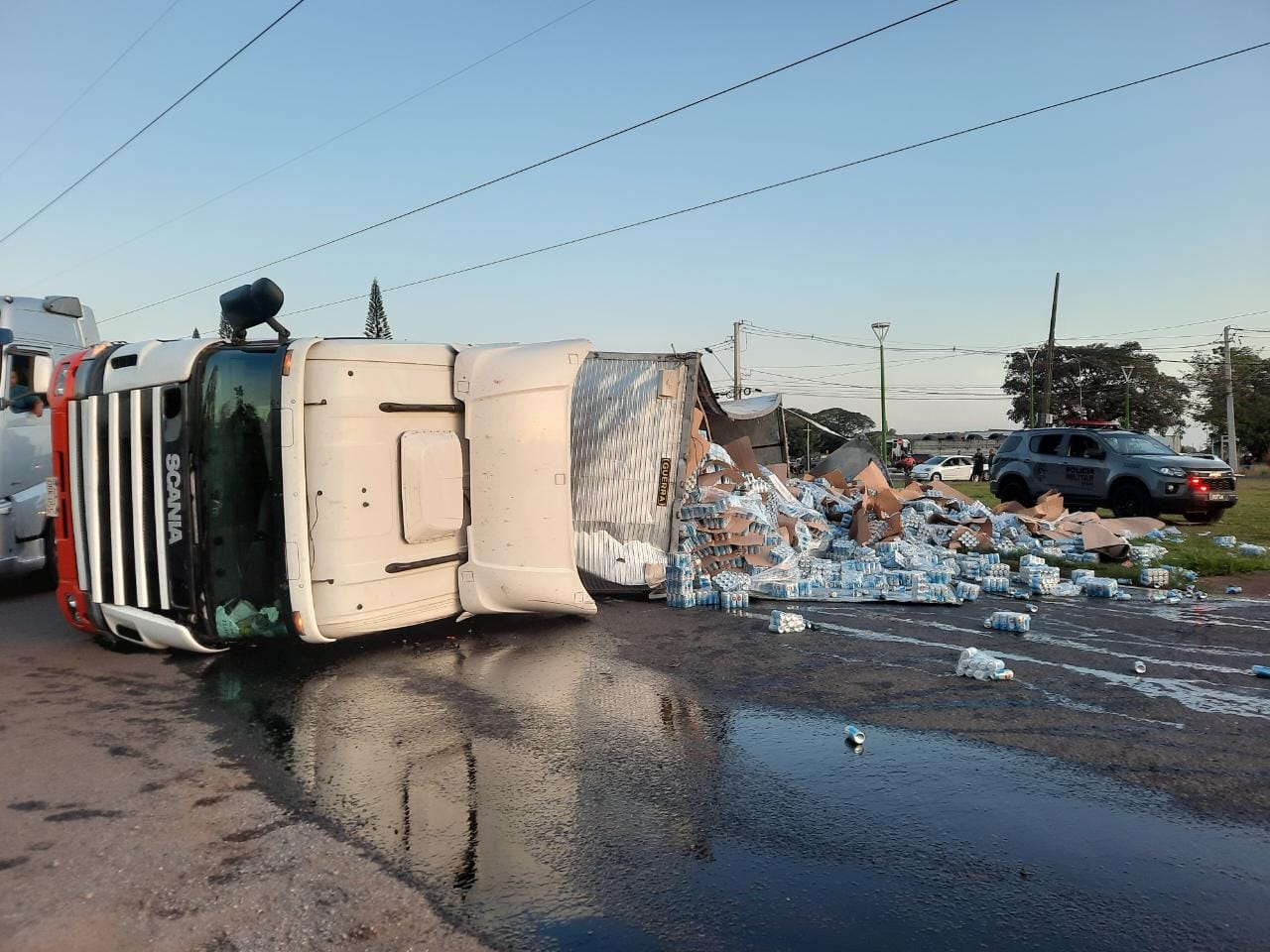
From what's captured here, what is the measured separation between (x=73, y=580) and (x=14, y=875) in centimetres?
384

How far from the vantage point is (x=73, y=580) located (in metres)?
6.40

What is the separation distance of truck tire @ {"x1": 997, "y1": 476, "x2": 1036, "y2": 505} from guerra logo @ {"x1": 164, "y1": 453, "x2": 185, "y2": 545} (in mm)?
16082

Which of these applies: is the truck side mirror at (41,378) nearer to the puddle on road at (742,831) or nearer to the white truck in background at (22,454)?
the white truck in background at (22,454)

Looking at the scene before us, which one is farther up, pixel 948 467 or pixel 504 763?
pixel 948 467

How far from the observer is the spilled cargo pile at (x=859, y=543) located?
8922 mm

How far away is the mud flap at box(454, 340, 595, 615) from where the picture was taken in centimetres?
638

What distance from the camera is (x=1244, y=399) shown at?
63875mm

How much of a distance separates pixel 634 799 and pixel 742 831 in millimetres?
548

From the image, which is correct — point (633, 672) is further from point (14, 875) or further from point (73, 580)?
point (73, 580)

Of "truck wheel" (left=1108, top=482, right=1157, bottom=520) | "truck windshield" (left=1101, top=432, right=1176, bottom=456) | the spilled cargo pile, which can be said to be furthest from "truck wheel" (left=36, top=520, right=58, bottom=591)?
"truck windshield" (left=1101, top=432, right=1176, bottom=456)

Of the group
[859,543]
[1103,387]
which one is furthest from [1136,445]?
[1103,387]

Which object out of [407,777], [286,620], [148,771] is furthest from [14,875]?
[286,620]

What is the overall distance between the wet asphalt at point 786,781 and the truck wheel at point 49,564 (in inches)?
172

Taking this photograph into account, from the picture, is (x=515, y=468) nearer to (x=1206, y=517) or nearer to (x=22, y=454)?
(x=22, y=454)
